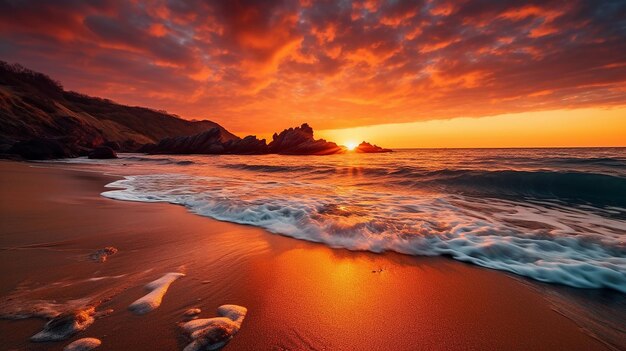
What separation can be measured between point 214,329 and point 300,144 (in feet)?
142

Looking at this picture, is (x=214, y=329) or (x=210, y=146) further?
(x=210, y=146)

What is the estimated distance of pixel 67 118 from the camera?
44.4 m

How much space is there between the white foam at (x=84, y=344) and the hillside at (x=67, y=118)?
30.7m

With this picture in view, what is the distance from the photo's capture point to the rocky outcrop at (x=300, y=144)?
137ft

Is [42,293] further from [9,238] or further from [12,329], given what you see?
[9,238]

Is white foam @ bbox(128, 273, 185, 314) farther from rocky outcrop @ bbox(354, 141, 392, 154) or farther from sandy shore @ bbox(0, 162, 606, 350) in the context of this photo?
rocky outcrop @ bbox(354, 141, 392, 154)

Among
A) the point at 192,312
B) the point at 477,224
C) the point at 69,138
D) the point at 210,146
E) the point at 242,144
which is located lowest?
the point at 477,224

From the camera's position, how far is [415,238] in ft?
11.9

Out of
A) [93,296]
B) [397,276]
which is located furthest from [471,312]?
[93,296]

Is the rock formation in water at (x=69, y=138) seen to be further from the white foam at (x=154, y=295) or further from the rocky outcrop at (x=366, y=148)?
the white foam at (x=154, y=295)

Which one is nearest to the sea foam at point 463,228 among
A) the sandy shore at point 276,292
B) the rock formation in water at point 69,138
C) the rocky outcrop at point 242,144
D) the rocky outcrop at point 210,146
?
the sandy shore at point 276,292

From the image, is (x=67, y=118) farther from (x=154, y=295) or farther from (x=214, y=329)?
(x=214, y=329)

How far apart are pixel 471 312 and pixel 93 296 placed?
2779 mm

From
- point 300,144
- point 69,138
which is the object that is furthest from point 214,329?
point 300,144
